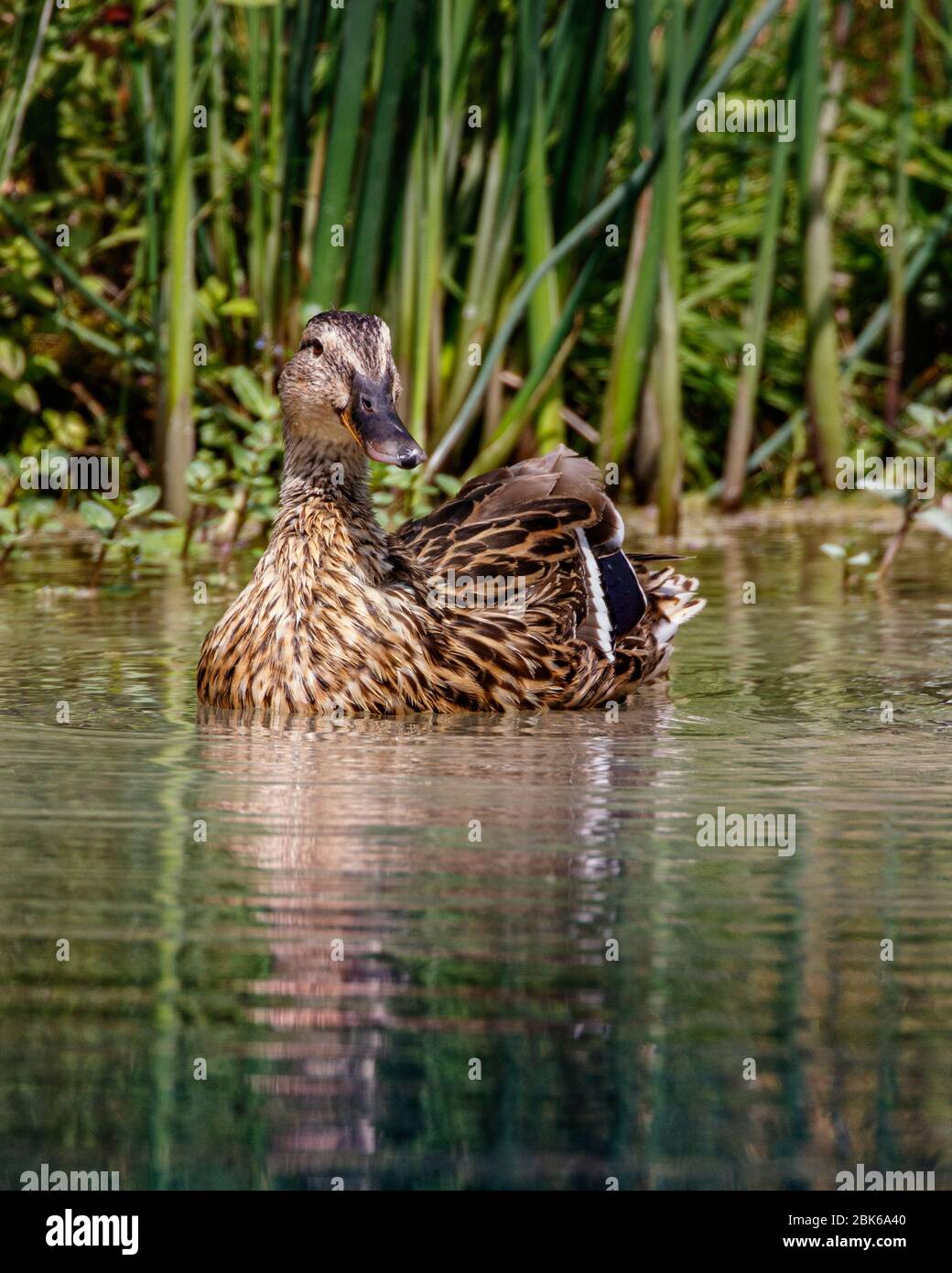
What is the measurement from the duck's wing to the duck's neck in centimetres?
24

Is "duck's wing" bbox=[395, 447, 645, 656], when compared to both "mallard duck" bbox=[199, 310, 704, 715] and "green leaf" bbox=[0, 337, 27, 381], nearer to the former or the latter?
"mallard duck" bbox=[199, 310, 704, 715]

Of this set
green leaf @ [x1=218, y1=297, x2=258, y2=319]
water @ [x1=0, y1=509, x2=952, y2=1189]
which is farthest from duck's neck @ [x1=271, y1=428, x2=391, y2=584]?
green leaf @ [x1=218, y1=297, x2=258, y2=319]

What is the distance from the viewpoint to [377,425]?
6270 millimetres

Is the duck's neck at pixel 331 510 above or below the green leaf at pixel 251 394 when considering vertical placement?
below

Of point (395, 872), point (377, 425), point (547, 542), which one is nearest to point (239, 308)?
point (547, 542)

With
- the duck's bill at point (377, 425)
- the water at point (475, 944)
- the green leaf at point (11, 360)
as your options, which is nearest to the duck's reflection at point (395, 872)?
the water at point (475, 944)

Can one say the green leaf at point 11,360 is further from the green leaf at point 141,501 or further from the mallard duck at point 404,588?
the mallard duck at point 404,588

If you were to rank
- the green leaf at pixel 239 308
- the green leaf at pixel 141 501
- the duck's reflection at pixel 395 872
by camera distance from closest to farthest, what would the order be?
1. the duck's reflection at pixel 395 872
2. the green leaf at pixel 141 501
3. the green leaf at pixel 239 308

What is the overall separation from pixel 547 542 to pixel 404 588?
2.20 ft

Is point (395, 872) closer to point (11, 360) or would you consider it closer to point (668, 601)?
point (668, 601)

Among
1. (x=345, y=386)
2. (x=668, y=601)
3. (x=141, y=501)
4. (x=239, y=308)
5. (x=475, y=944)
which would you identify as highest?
(x=239, y=308)

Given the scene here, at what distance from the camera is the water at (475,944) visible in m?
3.00

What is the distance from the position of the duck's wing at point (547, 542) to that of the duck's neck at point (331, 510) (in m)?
0.24
